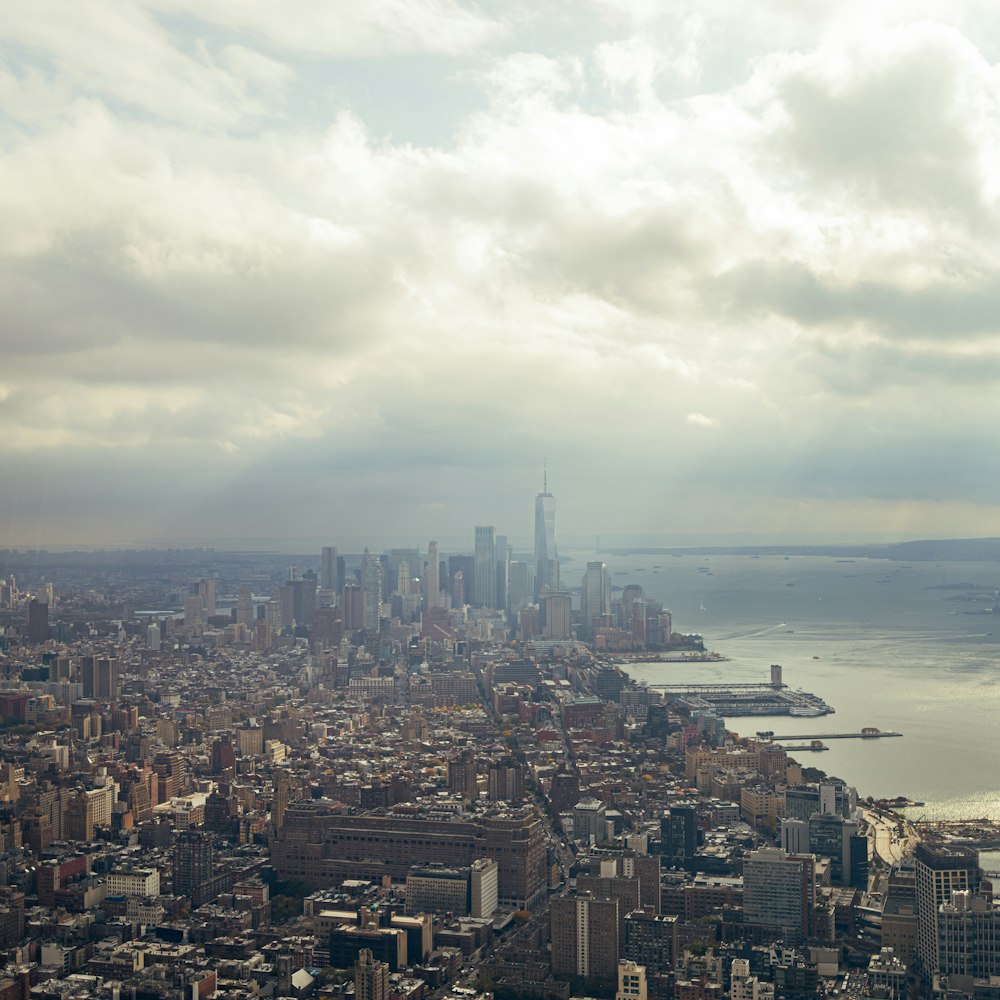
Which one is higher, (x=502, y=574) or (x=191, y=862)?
(x=502, y=574)

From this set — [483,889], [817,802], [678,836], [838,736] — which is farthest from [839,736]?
[483,889]

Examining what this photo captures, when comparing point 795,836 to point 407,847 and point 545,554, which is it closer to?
point 407,847

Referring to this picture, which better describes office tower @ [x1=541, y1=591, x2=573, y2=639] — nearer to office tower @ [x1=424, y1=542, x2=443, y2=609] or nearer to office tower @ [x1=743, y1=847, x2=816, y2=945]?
office tower @ [x1=424, y1=542, x2=443, y2=609]

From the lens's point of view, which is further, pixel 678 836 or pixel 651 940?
pixel 678 836

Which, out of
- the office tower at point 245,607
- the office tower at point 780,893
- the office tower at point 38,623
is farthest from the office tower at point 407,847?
the office tower at point 245,607

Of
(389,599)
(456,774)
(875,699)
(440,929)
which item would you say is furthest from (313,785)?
(389,599)

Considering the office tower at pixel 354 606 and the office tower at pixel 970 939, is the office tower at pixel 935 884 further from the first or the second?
the office tower at pixel 354 606
